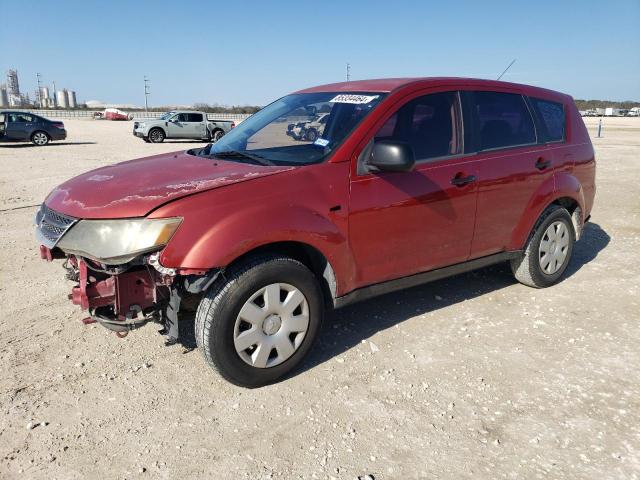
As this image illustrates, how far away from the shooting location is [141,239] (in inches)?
106

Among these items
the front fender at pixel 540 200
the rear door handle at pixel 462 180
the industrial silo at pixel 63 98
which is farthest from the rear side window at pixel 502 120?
the industrial silo at pixel 63 98

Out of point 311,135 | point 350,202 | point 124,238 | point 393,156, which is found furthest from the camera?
point 311,135

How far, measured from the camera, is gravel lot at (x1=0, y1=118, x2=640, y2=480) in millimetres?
2521

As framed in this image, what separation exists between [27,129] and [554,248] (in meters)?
21.3

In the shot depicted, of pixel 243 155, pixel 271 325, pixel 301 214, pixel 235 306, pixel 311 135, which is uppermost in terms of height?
pixel 311 135

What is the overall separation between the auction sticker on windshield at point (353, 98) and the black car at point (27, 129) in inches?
803

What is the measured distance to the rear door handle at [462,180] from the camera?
12.4 feet

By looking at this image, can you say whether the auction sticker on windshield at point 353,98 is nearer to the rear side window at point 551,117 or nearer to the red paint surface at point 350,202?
the red paint surface at point 350,202

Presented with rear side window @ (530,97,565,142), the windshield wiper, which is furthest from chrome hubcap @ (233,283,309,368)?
rear side window @ (530,97,565,142)

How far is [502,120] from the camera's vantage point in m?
4.24

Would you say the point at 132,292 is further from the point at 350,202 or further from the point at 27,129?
the point at 27,129

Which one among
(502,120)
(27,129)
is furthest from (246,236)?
(27,129)

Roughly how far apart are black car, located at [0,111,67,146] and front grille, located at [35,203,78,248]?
19898mm

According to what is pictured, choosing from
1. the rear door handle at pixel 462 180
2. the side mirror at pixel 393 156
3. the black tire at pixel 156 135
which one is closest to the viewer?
the side mirror at pixel 393 156
